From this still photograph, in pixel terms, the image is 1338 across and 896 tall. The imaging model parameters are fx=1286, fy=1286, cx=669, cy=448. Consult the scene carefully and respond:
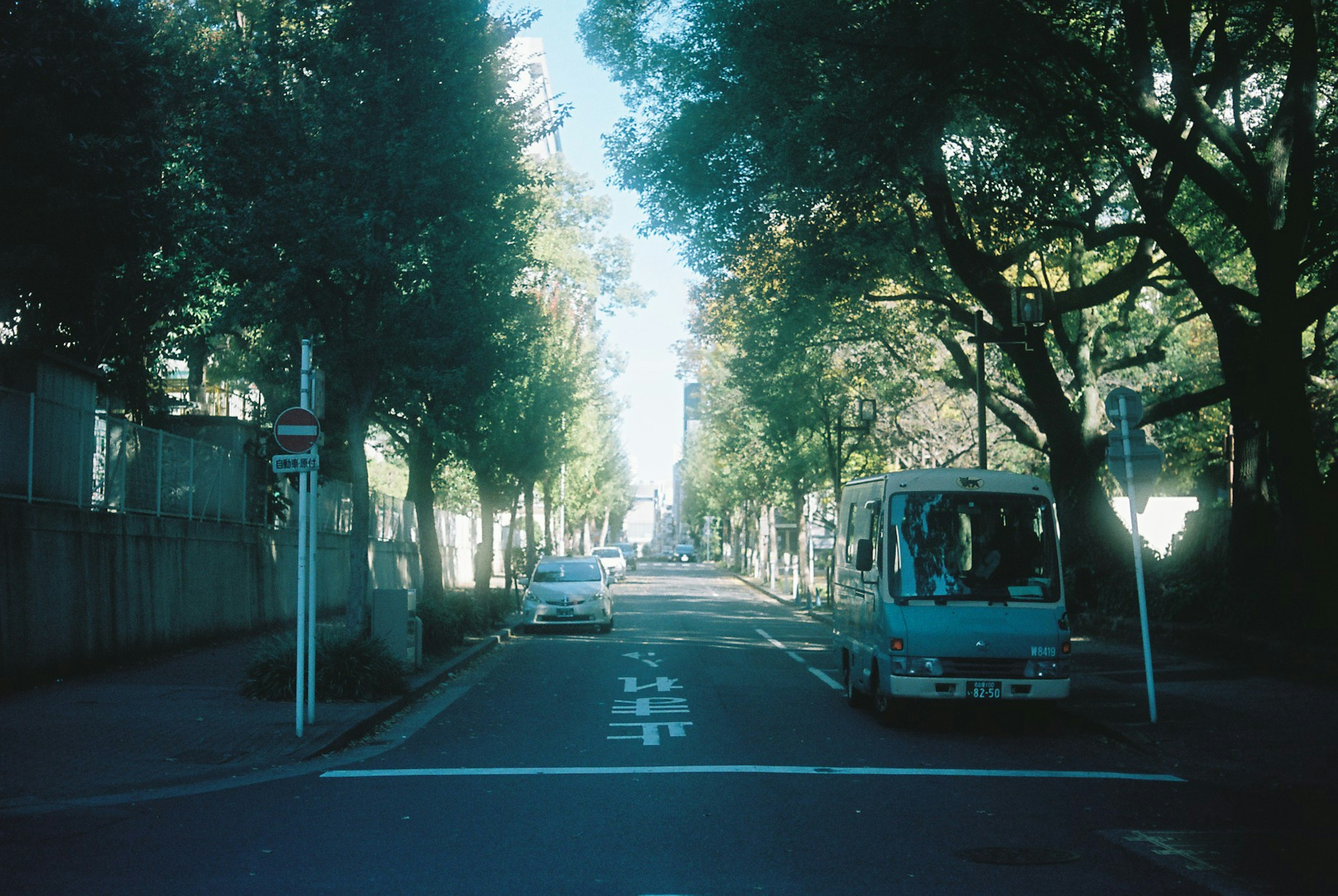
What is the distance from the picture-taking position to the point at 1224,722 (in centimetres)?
1270

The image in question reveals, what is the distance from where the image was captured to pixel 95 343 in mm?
20125

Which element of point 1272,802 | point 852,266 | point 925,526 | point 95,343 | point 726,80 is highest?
point 726,80

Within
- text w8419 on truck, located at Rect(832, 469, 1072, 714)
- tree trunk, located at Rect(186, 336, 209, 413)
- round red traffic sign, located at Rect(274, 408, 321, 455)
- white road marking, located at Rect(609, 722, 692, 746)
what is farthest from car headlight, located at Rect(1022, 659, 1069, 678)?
tree trunk, located at Rect(186, 336, 209, 413)

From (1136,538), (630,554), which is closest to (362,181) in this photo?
(1136,538)

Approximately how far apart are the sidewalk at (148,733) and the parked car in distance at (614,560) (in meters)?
41.7

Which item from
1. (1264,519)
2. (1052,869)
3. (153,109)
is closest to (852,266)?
(1264,519)

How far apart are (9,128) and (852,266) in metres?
13.2

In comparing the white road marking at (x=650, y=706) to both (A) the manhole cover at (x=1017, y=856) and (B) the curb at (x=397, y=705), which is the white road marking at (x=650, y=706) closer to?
(B) the curb at (x=397, y=705)

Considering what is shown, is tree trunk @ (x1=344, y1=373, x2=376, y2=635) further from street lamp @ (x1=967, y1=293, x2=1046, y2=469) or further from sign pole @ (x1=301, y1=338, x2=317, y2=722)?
street lamp @ (x1=967, y1=293, x2=1046, y2=469)

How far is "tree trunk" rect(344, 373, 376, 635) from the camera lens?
15891mm

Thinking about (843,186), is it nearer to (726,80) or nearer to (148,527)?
(726,80)

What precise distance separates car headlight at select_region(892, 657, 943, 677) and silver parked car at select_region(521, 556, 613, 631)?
585 inches

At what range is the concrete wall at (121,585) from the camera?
1387 centimetres

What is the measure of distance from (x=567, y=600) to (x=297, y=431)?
50.8ft
